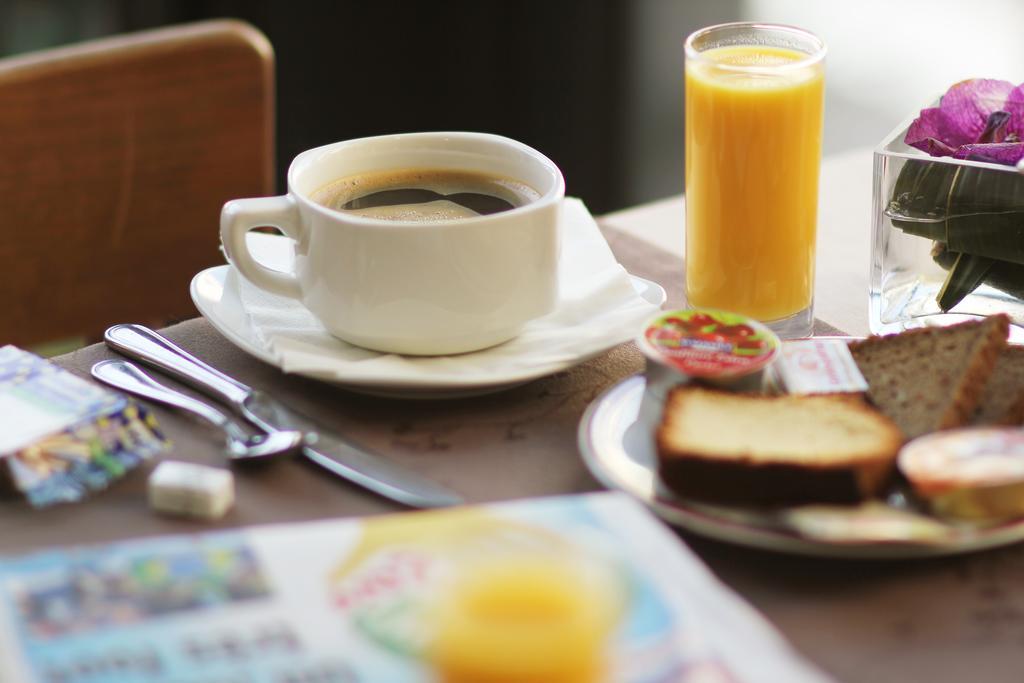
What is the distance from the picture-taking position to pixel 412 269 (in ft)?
2.56

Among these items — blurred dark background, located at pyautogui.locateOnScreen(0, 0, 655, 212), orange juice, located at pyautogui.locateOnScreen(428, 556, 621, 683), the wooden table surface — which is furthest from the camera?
blurred dark background, located at pyautogui.locateOnScreen(0, 0, 655, 212)

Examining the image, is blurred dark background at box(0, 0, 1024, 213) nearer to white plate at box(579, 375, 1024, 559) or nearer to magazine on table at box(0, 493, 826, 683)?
white plate at box(579, 375, 1024, 559)

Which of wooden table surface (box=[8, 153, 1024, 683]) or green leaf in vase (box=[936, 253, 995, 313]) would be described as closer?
wooden table surface (box=[8, 153, 1024, 683])

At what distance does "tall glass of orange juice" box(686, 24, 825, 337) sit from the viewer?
A: 0.86 metres

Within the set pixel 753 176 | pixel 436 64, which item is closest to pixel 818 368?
pixel 753 176

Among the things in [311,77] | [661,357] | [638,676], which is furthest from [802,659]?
[311,77]

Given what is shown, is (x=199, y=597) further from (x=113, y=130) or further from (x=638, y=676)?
(x=113, y=130)

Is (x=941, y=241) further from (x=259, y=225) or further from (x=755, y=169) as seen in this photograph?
(x=259, y=225)

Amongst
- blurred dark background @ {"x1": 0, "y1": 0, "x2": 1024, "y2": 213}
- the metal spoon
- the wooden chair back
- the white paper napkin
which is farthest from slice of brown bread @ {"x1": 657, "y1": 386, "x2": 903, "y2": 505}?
blurred dark background @ {"x1": 0, "y1": 0, "x2": 1024, "y2": 213}

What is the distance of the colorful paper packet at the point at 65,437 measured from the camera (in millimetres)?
691

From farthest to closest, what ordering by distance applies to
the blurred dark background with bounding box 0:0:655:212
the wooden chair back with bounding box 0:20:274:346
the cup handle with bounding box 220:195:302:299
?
1. the blurred dark background with bounding box 0:0:655:212
2. the wooden chair back with bounding box 0:20:274:346
3. the cup handle with bounding box 220:195:302:299

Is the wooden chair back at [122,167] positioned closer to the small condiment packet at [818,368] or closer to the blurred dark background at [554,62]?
the small condiment packet at [818,368]

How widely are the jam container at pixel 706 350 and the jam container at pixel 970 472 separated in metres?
0.11

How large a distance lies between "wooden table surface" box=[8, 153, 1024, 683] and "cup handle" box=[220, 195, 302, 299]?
6cm
